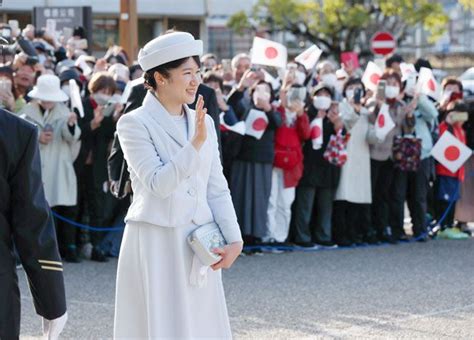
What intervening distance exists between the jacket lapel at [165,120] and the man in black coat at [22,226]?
118 cm

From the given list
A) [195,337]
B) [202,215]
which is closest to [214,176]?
[202,215]

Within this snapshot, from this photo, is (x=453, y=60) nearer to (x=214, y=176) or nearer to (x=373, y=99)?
(x=373, y=99)

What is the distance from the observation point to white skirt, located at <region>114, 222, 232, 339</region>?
16.8 ft

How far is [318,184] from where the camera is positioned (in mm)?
12555

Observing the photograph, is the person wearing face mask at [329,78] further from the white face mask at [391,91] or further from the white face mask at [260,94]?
the white face mask at [260,94]

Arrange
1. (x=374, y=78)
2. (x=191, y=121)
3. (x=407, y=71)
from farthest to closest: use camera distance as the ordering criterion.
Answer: (x=407, y=71)
(x=374, y=78)
(x=191, y=121)

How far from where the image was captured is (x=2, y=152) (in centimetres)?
398

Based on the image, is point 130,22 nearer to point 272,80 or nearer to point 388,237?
point 272,80

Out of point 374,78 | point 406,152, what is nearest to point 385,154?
point 406,152

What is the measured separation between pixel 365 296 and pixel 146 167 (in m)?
4.66

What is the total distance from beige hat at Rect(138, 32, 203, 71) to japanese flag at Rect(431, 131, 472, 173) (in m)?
8.36

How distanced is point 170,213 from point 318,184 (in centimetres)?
754

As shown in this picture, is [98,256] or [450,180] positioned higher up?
[450,180]

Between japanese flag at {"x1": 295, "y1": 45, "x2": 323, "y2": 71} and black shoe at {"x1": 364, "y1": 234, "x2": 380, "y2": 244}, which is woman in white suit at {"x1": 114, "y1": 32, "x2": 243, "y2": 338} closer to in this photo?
black shoe at {"x1": 364, "y1": 234, "x2": 380, "y2": 244}
